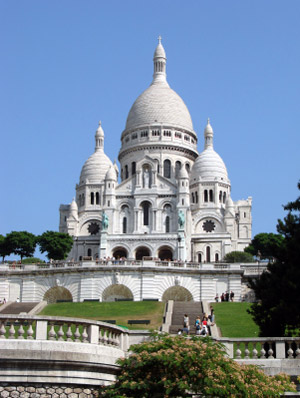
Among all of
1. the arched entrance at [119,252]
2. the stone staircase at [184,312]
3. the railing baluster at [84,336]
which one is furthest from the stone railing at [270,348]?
the arched entrance at [119,252]

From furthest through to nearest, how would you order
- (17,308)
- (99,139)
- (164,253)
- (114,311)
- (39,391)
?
(99,139)
(164,253)
(17,308)
(114,311)
(39,391)

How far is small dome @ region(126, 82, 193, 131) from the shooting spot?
114 metres

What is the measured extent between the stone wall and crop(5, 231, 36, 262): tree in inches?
2870

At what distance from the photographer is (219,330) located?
35469 mm

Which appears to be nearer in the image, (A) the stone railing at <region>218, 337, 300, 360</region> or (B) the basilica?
(A) the stone railing at <region>218, 337, 300, 360</region>

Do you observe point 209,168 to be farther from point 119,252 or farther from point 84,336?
point 84,336

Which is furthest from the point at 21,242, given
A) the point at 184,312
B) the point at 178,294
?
the point at 184,312

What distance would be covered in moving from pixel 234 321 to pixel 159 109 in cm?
7846

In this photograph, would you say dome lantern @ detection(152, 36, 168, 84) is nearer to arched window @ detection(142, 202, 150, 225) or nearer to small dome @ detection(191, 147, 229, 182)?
small dome @ detection(191, 147, 229, 182)

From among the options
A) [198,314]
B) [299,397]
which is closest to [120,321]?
[198,314]

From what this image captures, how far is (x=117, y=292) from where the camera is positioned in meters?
57.0

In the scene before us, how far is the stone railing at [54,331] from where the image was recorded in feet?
52.1

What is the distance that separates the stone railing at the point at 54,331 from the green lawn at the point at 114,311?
876 inches

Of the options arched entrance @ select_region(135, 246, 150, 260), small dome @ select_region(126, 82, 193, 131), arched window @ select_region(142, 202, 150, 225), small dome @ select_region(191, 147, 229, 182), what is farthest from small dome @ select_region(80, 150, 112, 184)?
arched entrance @ select_region(135, 246, 150, 260)
